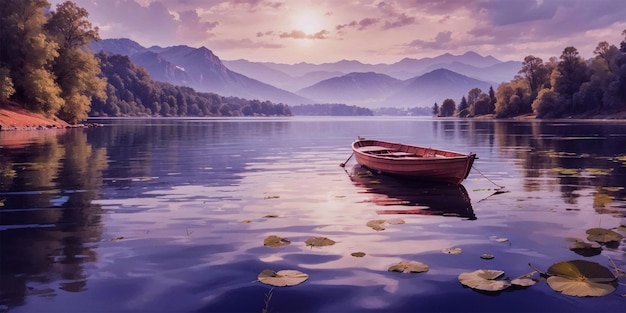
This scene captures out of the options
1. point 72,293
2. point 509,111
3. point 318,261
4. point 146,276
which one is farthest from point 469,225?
point 509,111

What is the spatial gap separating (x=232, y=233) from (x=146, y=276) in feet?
14.4

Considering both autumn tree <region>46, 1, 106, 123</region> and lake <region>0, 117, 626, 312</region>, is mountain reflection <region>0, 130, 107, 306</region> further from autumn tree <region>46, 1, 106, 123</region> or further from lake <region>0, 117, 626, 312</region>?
autumn tree <region>46, 1, 106, 123</region>

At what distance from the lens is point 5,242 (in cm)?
1391

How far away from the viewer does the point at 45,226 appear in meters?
16.0

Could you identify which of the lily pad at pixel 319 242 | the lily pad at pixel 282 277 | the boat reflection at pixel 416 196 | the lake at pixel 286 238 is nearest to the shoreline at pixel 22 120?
the lake at pixel 286 238

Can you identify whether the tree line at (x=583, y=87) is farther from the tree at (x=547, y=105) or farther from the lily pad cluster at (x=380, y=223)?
the lily pad cluster at (x=380, y=223)

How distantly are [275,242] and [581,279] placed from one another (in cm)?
755

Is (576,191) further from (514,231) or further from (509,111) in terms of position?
(509,111)

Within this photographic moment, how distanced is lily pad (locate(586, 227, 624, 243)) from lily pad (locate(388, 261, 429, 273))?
19.8ft

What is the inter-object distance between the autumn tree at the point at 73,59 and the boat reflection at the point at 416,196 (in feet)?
282

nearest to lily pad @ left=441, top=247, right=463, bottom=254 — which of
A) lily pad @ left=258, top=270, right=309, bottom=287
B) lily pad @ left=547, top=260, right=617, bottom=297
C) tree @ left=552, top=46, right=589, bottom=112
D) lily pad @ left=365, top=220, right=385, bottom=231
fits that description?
lily pad @ left=547, top=260, right=617, bottom=297

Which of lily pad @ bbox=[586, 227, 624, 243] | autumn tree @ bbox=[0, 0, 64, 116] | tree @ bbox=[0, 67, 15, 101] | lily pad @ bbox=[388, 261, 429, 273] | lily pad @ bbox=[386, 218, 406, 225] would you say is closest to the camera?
lily pad @ bbox=[388, 261, 429, 273]

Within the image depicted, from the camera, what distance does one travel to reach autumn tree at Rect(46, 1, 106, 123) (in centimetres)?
9788

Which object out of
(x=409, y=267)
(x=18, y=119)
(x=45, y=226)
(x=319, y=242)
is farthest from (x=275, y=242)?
(x=18, y=119)
